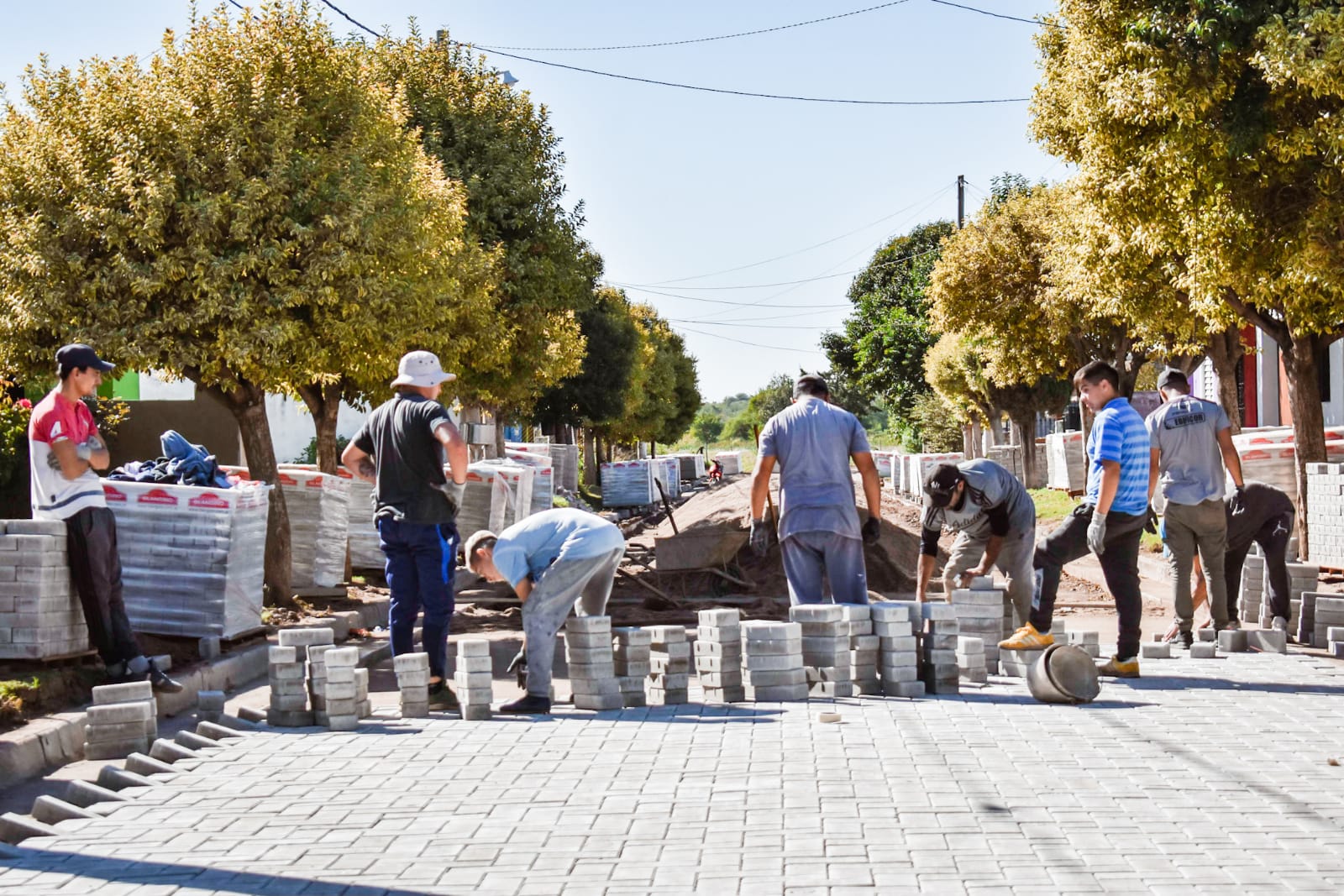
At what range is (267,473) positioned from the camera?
13.7 metres

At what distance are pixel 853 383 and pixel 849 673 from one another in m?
60.8

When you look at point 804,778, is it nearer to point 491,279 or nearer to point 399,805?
point 399,805

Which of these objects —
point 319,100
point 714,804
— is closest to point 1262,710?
point 714,804

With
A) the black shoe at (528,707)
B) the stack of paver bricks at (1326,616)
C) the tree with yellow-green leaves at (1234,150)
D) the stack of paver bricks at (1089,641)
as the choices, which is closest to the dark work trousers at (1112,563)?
the stack of paver bricks at (1089,641)

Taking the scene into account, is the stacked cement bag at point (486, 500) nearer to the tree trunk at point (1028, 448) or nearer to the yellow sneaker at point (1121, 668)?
the yellow sneaker at point (1121, 668)

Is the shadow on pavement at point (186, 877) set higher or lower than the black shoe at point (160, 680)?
lower

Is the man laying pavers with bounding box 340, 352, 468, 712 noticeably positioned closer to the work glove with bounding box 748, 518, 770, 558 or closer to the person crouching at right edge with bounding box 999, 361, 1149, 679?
the work glove with bounding box 748, 518, 770, 558

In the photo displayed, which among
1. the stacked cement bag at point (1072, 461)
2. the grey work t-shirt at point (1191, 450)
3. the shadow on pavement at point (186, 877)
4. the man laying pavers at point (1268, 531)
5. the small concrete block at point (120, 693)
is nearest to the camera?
the shadow on pavement at point (186, 877)

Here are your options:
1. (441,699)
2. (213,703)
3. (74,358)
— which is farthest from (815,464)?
(74,358)

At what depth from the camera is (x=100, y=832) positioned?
5371mm

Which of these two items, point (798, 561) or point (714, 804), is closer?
point (714, 804)

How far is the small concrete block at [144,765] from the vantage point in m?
6.54

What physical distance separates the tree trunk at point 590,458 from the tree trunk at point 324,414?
4338 centimetres

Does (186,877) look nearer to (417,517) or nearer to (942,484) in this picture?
(417,517)
